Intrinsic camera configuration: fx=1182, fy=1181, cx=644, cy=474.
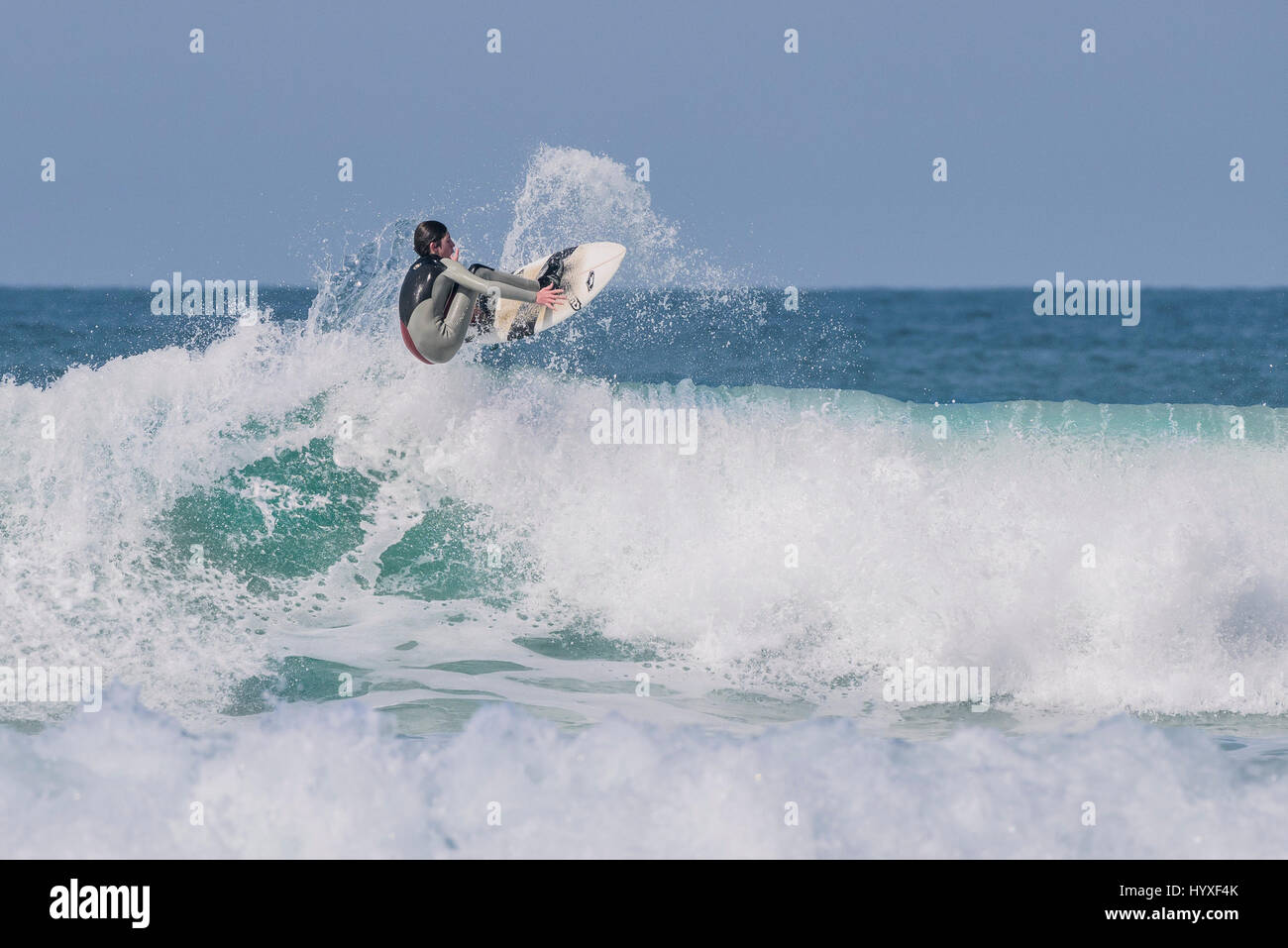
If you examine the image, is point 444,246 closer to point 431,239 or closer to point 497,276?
point 431,239

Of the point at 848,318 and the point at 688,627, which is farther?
the point at 848,318

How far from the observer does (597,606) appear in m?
8.61

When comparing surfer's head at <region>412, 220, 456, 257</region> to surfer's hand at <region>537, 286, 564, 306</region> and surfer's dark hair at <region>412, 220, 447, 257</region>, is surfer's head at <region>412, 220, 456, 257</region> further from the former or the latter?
surfer's hand at <region>537, 286, 564, 306</region>

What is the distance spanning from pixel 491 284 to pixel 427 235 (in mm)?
595

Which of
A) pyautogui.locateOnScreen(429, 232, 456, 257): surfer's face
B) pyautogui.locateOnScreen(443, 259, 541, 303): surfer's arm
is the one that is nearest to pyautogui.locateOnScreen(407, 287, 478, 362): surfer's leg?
pyautogui.locateOnScreen(443, 259, 541, 303): surfer's arm

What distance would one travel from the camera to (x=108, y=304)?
1638 inches

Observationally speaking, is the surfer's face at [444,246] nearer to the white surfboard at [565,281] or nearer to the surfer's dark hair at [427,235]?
the surfer's dark hair at [427,235]

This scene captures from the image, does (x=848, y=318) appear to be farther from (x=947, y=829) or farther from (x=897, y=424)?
(x=947, y=829)

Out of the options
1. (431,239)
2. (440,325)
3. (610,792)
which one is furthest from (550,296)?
(610,792)

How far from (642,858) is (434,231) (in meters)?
5.03

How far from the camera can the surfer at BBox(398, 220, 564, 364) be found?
8.56 m

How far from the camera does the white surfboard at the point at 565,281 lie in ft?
32.2

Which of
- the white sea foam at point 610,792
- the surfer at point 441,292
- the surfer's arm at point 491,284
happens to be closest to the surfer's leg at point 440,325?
the surfer at point 441,292
